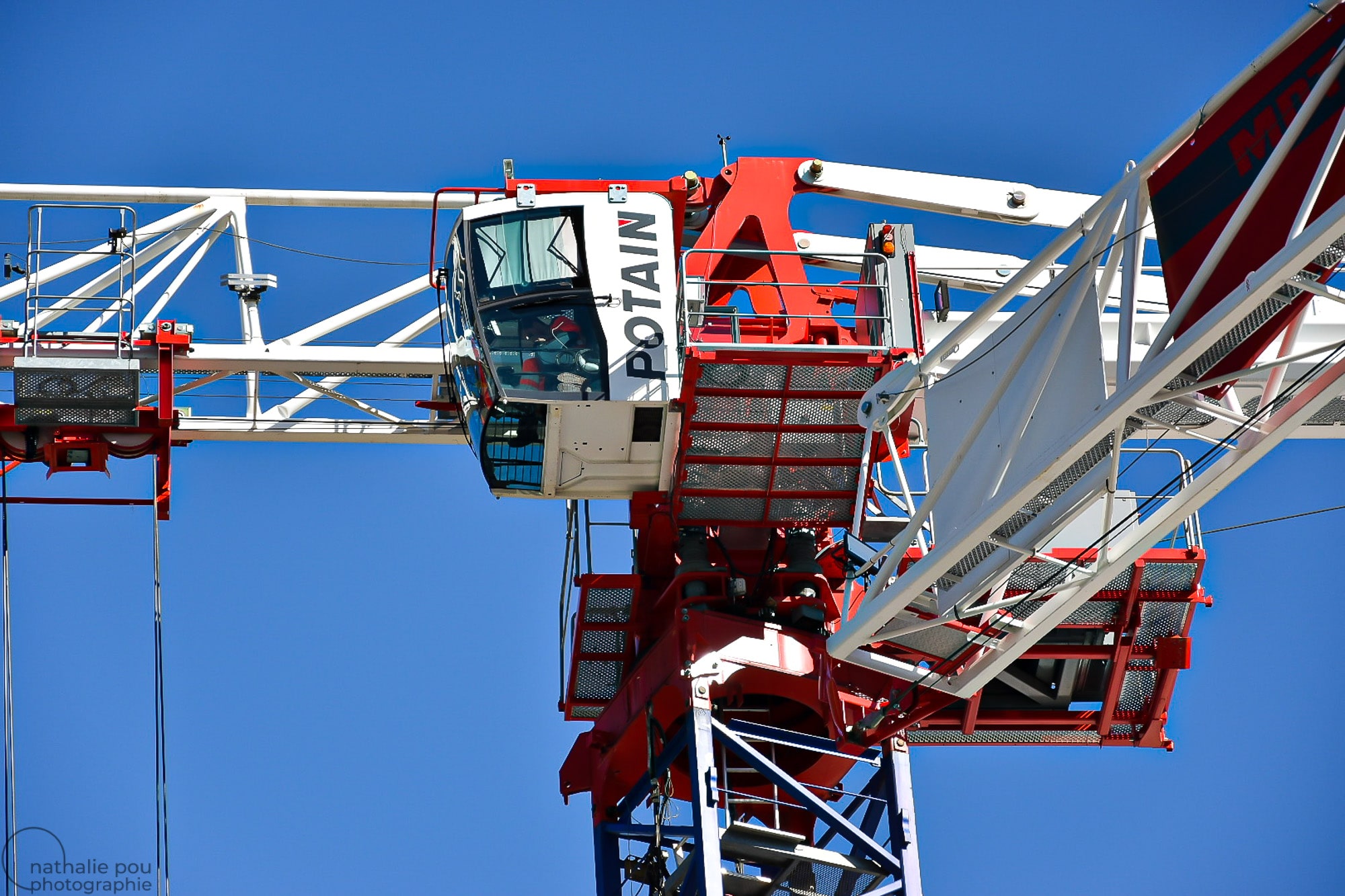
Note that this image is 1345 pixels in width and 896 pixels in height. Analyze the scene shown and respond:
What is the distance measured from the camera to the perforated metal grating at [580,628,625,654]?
23.3 meters

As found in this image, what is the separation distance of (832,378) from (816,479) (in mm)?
1470

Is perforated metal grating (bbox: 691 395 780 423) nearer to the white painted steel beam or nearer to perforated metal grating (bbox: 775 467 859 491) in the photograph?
perforated metal grating (bbox: 775 467 859 491)

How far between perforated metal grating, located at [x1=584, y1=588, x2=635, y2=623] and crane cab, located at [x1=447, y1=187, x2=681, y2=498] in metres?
1.68

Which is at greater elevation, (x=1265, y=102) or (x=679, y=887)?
(x=1265, y=102)

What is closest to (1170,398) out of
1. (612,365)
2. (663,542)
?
(612,365)

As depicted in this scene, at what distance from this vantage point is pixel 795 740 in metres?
21.6

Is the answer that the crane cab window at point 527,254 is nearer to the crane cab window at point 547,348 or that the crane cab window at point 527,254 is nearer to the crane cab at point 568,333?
the crane cab at point 568,333

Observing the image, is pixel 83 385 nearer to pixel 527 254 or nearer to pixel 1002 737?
pixel 527 254

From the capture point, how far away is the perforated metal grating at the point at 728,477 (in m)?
21.3

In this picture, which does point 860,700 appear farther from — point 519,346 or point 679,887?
point 519,346

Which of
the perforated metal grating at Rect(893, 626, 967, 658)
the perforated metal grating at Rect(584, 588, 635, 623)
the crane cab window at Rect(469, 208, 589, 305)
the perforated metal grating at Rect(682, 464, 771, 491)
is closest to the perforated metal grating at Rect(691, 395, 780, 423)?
the perforated metal grating at Rect(682, 464, 771, 491)

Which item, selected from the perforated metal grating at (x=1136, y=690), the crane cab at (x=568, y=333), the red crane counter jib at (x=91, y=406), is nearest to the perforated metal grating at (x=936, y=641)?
the crane cab at (x=568, y=333)

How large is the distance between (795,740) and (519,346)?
17.1ft

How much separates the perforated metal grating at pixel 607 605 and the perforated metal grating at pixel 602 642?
0.22 meters
